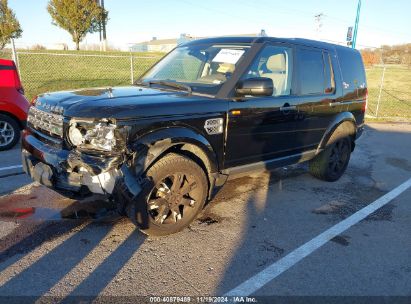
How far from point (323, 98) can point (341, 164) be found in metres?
1.41

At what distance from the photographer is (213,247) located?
3.42 meters

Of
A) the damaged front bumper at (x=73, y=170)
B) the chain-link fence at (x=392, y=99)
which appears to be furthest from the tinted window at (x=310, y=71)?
the chain-link fence at (x=392, y=99)

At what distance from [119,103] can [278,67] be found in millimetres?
2210

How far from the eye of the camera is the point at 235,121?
12.5 feet

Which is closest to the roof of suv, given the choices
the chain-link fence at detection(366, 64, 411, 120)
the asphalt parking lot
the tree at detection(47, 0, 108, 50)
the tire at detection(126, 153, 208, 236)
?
the tire at detection(126, 153, 208, 236)

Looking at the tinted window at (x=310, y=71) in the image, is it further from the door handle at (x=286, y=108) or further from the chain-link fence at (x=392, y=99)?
the chain-link fence at (x=392, y=99)

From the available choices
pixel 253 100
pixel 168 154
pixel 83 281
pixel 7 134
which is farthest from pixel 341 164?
pixel 7 134

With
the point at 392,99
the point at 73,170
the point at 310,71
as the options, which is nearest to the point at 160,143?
the point at 73,170

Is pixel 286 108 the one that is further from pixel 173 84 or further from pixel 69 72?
pixel 69 72

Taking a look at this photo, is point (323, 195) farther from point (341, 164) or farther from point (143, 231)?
point (143, 231)

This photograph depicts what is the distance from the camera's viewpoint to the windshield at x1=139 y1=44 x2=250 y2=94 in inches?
156

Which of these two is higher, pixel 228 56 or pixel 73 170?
pixel 228 56

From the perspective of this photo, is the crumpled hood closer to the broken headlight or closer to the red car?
the broken headlight

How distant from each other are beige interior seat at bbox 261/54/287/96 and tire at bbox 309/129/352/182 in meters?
1.44
